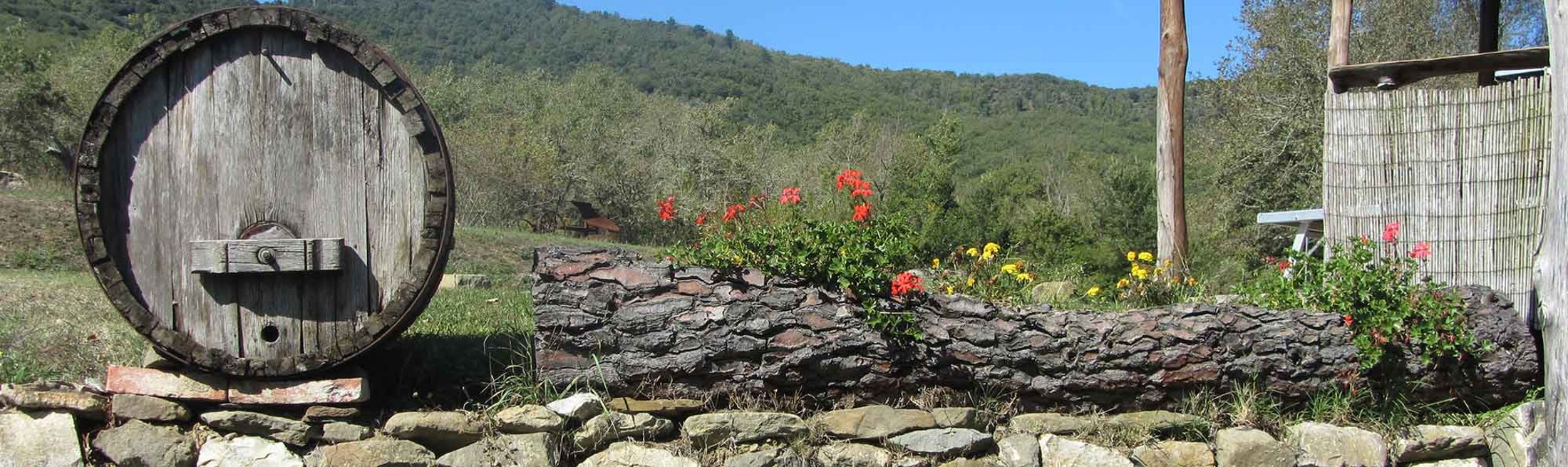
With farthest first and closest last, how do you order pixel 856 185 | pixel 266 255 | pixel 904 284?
pixel 856 185, pixel 904 284, pixel 266 255

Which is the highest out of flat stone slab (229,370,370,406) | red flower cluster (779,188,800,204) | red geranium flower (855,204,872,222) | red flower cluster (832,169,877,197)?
red flower cluster (832,169,877,197)

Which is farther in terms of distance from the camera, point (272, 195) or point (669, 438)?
point (669, 438)

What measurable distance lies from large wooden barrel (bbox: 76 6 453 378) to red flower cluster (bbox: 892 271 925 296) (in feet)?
6.15

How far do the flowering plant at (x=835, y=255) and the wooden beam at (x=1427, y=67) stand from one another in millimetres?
2915

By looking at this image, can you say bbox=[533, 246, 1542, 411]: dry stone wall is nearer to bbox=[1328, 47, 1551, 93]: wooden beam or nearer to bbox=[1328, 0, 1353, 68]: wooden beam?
bbox=[1328, 47, 1551, 93]: wooden beam

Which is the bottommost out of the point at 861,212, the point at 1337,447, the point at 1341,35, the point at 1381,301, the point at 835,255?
the point at 1337,447

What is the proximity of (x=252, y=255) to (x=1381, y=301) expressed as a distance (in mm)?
4881

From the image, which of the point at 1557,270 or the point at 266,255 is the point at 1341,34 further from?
the point at 266,255

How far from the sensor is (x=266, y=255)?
12.5ft

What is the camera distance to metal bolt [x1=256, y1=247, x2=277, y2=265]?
3.80 meters

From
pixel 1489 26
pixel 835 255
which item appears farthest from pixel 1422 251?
pixel 1489 26

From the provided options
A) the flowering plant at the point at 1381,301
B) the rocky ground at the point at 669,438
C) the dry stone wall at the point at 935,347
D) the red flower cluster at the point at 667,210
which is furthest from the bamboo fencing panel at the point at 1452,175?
the red flower cluster at the point at 667,210

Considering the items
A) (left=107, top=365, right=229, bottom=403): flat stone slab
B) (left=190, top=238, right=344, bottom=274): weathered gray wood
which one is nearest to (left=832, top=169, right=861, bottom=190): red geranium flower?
(left=190, top=238, right=344, bottom=274): weathered gray wood

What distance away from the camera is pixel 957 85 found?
62.2m
